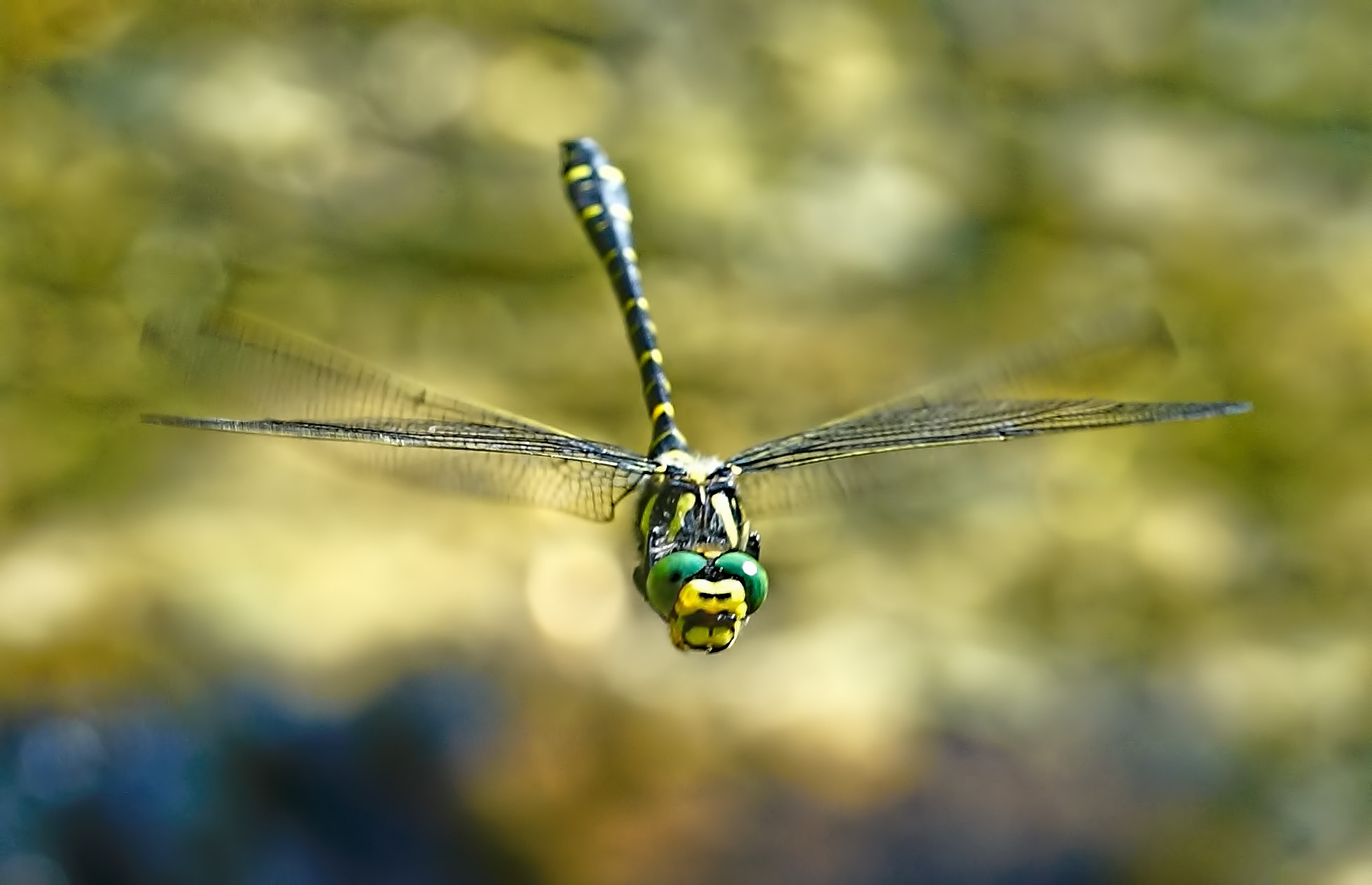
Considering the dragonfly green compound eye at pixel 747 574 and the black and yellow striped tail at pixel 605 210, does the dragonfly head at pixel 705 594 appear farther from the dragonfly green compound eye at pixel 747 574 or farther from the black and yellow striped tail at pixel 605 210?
the black and yellow striped tail at pixel 605 210

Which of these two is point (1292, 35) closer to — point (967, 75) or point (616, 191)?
point (967, 75)

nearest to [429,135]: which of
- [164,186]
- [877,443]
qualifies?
[164,186]

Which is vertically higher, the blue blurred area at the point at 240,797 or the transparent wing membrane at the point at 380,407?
the transparent wing membrane at the point at 380,407

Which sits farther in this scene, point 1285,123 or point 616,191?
point 1285,123

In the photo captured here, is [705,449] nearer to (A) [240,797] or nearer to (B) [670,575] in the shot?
(A) [240,797]

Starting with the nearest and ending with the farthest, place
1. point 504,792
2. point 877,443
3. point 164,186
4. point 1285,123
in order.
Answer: point 877,443
point 504,792
point 164,186
point 1285,123

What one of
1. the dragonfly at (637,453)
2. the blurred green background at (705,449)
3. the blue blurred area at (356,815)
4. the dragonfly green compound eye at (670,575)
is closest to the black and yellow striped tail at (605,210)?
the dragonfly at (637,453)

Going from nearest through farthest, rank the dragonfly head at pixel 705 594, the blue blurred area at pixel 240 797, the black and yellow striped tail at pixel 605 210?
the dragonfly head at pixel 705 594, the black and yellow striped tail at pixel 605 210, the blue blurred area at pixel 240 797
